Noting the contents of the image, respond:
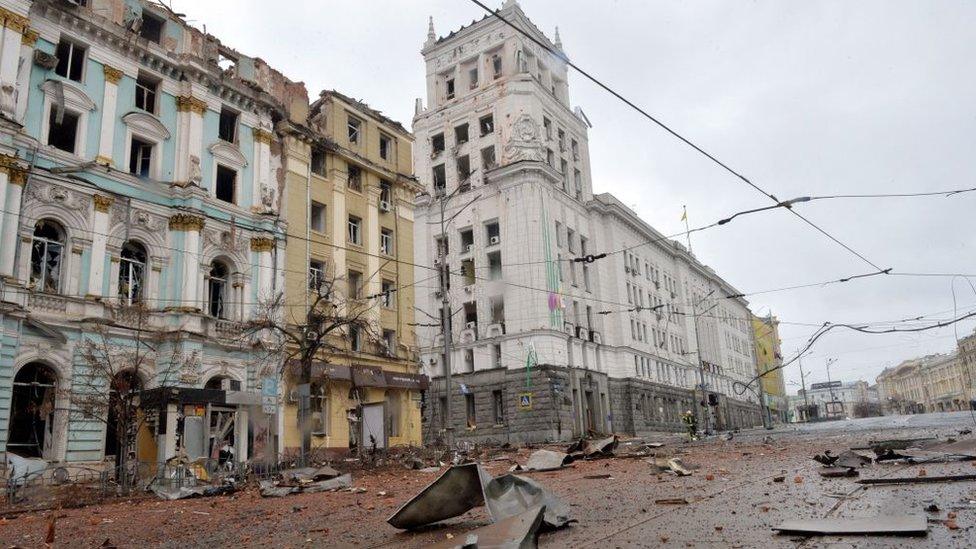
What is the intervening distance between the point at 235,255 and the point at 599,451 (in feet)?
49.8

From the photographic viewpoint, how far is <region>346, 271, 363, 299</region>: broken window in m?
30.5

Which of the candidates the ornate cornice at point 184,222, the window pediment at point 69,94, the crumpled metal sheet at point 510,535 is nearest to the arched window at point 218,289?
the ornate cornice at point 184,222

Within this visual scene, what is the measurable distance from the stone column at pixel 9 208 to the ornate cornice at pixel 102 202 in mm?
2138

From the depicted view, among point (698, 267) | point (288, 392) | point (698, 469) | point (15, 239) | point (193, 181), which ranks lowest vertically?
point (698, 469)

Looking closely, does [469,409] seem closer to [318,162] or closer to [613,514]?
[318,162]

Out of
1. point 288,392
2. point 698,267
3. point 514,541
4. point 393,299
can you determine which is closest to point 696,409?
point 698,267

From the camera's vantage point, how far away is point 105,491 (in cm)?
1628

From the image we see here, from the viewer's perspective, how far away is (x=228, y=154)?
2609 centimetres

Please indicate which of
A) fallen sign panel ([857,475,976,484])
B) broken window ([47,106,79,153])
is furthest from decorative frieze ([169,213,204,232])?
fallen sign panel ([857,475,976,484])

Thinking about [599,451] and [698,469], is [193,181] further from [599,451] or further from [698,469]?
[698,469]

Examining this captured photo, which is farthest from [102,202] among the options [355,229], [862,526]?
[862,526]

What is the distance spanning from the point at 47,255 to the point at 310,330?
8.19 m

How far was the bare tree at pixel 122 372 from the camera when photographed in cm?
1762

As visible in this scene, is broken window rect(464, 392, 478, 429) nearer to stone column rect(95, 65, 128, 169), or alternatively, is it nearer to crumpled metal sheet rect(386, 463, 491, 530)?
stone column rect(95, 65, 128, 169)
